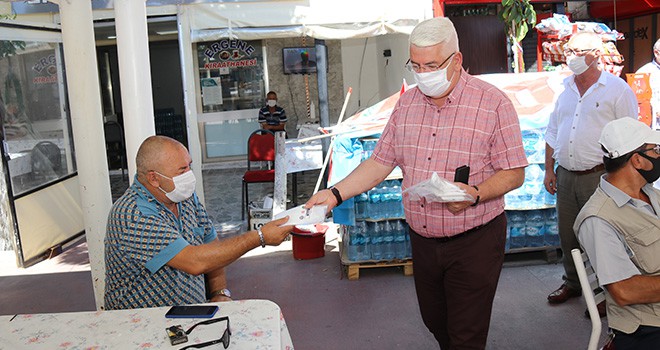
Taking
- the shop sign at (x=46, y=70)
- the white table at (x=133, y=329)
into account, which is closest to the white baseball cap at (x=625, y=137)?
the white table at (x=133, y=329)

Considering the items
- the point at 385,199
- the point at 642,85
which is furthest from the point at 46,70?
the point at 642,85

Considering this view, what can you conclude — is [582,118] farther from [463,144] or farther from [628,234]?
[628,234]

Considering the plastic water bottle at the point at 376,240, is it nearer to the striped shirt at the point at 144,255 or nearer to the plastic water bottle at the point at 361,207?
the plastic water bottle at the point at 361,207

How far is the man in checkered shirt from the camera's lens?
3061mm

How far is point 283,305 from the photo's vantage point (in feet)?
17.8

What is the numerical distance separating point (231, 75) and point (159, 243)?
1123cm

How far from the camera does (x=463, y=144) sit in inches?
122

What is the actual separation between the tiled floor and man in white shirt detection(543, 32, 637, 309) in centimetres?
59

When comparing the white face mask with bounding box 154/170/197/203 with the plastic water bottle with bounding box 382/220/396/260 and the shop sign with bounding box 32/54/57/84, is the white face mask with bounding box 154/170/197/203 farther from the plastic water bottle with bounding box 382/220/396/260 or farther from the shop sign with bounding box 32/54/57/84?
the shop sign with bounding box 32/54/57/84

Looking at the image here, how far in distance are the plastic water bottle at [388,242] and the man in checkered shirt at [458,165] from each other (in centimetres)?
247

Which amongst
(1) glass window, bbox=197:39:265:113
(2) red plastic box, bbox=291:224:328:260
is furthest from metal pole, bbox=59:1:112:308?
(1) glass window, bbox=197:39:265:113

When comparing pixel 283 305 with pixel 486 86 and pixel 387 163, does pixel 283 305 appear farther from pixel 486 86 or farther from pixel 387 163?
pixel 486 86

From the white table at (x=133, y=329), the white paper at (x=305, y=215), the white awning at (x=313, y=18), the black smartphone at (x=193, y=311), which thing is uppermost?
the white awning at (x=313, y=18)

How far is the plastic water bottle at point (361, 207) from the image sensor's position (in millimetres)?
5715
